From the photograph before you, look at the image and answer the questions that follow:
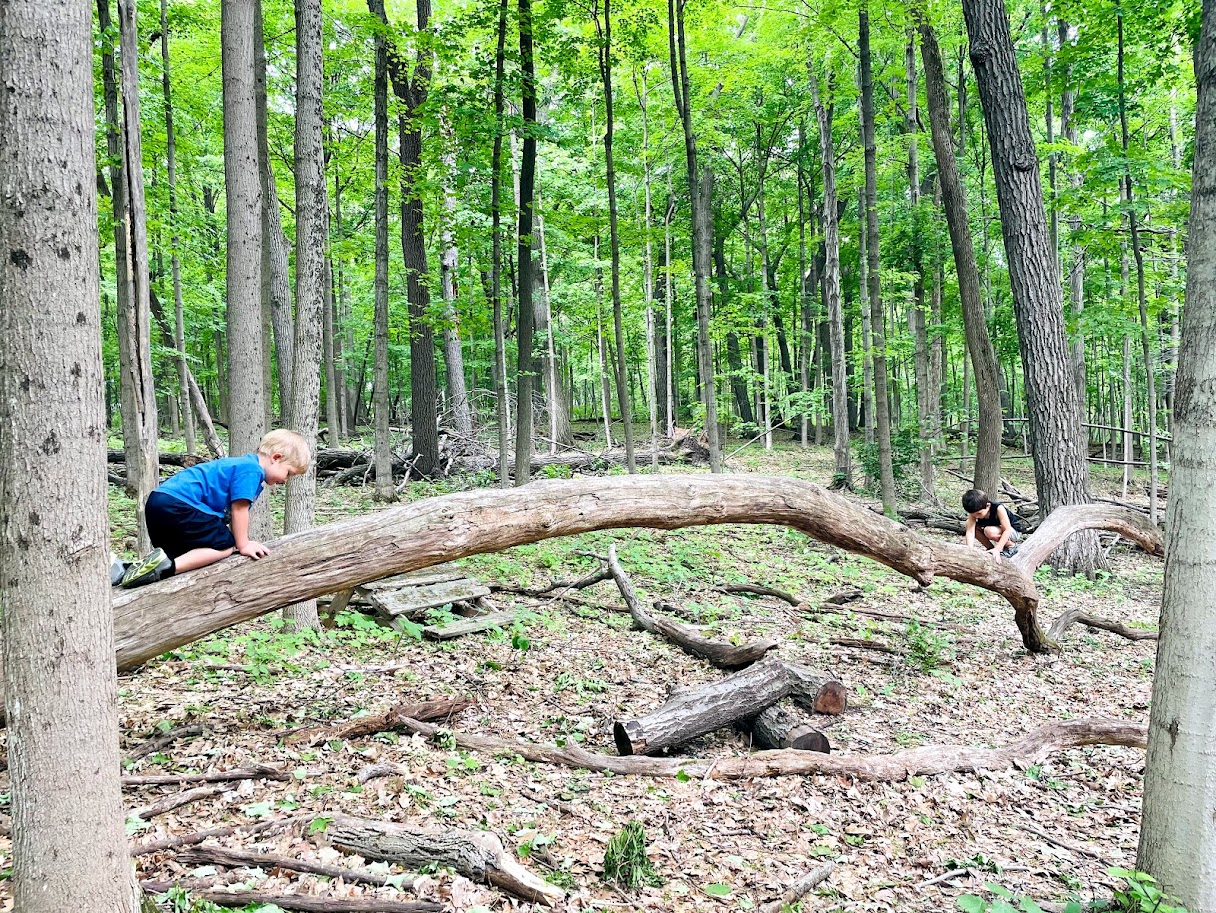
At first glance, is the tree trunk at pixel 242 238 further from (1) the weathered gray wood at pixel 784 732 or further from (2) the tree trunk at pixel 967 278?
(2) the tree trunk at pixel 967 278

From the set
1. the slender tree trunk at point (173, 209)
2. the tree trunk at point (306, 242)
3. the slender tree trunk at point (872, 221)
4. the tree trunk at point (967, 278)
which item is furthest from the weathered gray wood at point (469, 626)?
the tree trunk at point (967, 278)

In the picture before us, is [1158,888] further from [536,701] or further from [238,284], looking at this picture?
[238,284]

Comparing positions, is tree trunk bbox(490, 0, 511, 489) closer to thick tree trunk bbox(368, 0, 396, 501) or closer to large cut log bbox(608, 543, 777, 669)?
thick tree trunk bbox(368, 0, 396, 501)

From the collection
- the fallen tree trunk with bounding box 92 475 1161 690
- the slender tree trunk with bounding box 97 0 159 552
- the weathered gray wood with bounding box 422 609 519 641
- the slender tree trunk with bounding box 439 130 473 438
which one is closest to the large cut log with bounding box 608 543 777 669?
the fallen tree trunk with bounding box 92 475 1161 690

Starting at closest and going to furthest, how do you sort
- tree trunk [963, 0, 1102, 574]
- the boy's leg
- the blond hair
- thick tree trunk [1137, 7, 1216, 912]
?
thick tree trunk [1137, 7, 1216, 912] < the boy's leg < the blond hair < tree trunk [963, 0, 1102, 574]

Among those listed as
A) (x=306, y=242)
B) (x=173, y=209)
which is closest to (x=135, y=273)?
(x=306, y=242)

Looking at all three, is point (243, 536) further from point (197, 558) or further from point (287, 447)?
point (287, 447)

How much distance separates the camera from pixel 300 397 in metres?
5.83

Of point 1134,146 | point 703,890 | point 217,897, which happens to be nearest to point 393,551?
point 217,897

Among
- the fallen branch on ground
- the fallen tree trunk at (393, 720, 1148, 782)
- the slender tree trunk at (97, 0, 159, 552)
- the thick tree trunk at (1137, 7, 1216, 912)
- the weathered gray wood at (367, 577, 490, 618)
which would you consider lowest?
the fallen tree trunk at (393, 720, 1148, 782)

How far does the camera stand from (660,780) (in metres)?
4.11

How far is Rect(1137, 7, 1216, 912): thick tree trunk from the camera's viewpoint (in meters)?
2.65

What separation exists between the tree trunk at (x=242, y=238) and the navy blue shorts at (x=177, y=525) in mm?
2558

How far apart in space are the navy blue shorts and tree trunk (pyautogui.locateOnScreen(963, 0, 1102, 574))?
9.69m
